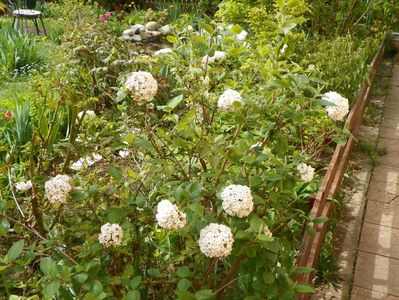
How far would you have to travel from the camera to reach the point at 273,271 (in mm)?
1976

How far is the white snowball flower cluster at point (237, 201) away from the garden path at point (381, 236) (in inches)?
59.7

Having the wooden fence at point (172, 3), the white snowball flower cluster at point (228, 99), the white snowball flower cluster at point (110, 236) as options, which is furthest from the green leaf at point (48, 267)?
the wooden fence at point (172, 3)

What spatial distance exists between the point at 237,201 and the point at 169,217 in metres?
0.22

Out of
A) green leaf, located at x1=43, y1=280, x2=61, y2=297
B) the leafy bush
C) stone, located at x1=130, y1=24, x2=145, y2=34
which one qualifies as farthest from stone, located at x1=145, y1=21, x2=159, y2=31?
green leaf, located at x1=43, y1=280, x2=61, y2=297

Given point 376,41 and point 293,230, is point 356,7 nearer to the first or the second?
point 376,41

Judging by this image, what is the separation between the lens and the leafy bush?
5449 mm

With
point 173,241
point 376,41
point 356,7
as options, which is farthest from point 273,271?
point 356,7

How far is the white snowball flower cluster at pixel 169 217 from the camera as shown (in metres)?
1.77

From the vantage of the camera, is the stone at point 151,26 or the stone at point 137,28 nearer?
the stone at point 137,28

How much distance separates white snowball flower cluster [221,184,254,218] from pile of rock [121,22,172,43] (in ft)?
17.2

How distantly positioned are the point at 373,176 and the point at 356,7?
304cm

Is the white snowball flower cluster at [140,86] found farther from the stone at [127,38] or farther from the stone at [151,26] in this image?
the stone at [151,26]

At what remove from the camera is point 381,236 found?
354cm

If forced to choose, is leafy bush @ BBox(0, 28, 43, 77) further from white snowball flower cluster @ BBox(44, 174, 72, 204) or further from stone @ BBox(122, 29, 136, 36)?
white snowball flower cluster @ BBox(44, 174, 72, 204)
